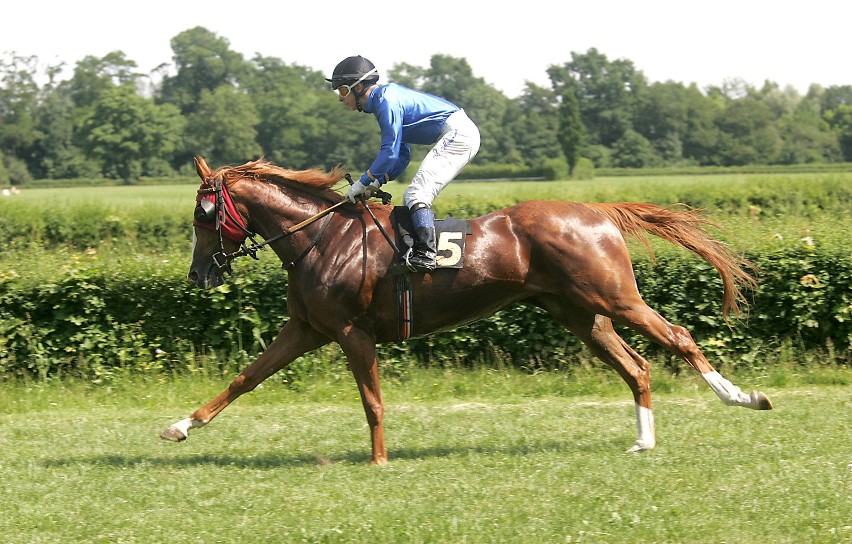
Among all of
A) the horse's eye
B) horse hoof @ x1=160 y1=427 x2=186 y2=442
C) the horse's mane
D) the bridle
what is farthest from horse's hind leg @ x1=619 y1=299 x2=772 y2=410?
horse hoof @ x1=160 y1=427 x2=186 y2=442

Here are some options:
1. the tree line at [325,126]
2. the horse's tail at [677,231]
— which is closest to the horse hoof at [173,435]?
the horse's tail at [677,231]

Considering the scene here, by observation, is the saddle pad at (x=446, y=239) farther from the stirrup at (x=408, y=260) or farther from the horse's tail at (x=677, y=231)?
the horse's tail at (x=677, y=231)

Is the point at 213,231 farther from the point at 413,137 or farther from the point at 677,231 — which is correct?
the point at 677,231

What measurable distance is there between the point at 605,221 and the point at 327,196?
6.41ft

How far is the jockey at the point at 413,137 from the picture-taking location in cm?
642

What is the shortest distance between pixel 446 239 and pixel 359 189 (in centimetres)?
67

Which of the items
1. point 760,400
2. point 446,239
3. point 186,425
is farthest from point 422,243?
point 760,400

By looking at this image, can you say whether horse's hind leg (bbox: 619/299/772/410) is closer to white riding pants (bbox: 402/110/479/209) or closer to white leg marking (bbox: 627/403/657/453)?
white leg marking (bbox: 627/403/657/453)

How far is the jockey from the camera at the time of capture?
642cm

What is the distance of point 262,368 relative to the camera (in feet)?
22.4

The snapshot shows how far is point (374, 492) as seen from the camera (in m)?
5.75

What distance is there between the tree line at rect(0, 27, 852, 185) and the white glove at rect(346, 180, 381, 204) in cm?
4791

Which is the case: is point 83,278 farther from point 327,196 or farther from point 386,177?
point 386,177

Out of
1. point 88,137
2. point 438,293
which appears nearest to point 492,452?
point 438,293
